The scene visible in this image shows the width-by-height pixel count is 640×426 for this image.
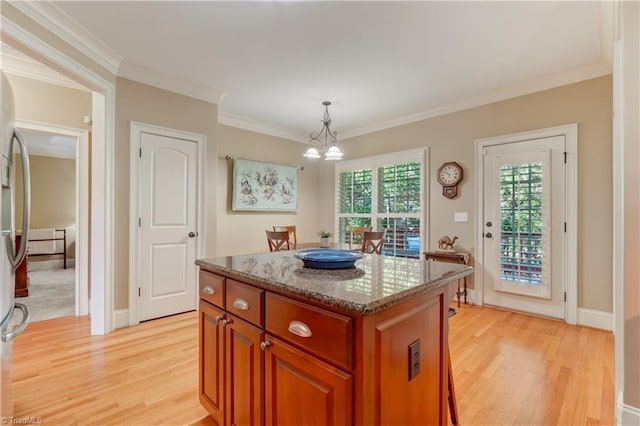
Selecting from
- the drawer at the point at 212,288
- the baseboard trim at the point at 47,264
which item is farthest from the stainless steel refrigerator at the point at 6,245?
the baseboard trim at the point at 47,264

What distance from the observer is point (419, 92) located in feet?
11.7

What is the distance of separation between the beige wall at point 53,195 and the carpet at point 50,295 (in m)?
1.44

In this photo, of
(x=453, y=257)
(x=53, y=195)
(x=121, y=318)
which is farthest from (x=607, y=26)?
(x=53, y=195)

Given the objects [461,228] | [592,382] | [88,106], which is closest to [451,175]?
[461,228]

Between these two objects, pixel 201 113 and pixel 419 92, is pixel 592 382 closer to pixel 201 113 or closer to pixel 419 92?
pixel 419 92

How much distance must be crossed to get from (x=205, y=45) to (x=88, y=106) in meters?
1.67

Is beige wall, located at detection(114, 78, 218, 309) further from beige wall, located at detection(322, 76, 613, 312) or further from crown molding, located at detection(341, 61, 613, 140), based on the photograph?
beige wall, located at detection(322, 76, 613, 312)

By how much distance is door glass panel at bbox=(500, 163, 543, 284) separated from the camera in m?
3.28

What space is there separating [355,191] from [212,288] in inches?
150

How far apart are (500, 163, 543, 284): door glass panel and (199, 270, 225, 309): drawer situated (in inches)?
128

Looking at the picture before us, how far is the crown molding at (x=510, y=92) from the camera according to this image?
2.96m

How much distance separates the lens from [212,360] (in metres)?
1.57

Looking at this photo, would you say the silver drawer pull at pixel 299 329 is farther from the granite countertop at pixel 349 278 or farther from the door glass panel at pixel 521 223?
the door glass panel at pixel 521 223

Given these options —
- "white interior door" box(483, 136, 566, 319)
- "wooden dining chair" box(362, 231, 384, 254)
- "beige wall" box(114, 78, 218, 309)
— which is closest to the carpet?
"beige wall" box(114, 78, 218, 309)
